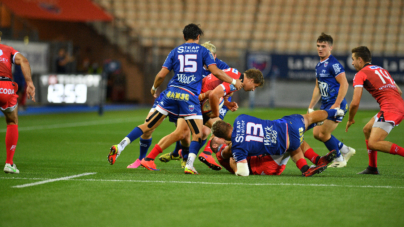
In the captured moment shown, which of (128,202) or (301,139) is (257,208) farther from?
(301,139)

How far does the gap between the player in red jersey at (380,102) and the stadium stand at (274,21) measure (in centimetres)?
2100

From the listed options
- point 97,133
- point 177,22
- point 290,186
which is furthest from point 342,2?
point 290,186

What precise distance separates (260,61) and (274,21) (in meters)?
4.64

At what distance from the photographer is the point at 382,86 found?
6559 mm

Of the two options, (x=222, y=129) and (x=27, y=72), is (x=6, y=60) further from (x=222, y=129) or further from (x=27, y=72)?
(x=222, y=129)

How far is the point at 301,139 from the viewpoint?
6.32m

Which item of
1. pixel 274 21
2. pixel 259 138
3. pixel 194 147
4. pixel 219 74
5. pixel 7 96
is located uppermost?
pixel 274 21

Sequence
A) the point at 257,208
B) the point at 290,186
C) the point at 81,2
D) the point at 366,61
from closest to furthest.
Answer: the point at 257,208
the point at 290,186
the point at 366,61
the point at 81,2

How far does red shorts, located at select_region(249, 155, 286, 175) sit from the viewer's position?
21.1ft

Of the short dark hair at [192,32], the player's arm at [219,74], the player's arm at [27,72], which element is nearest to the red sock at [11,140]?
the player's arm at [27,72]

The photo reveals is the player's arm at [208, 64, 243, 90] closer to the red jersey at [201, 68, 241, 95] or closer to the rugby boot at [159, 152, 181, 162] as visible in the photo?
the red jersey at [201, 68, 241, 95]

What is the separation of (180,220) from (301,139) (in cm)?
278

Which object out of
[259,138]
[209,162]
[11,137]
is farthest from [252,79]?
[11,137]

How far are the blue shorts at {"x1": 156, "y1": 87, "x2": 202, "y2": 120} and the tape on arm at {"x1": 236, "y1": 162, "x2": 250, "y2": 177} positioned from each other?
2.84 ft
